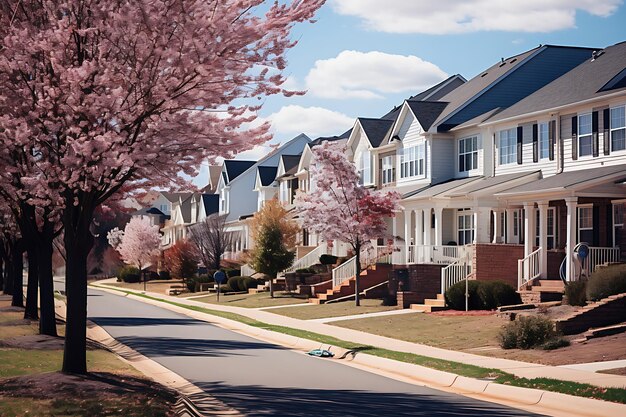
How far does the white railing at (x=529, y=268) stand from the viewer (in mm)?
32375

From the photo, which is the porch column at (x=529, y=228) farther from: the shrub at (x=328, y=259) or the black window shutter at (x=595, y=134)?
the shrub at (x=328, y=259)

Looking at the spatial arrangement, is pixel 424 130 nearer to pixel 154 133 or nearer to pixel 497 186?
pixel 497 186

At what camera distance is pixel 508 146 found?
39094mm

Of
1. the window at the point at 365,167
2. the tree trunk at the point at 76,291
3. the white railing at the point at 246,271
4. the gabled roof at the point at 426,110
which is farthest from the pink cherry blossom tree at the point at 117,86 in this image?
the white railing at the point at 246,271

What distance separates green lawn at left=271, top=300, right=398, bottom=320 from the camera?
121 ft

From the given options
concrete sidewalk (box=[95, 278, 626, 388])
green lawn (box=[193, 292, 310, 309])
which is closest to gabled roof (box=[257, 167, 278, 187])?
green lawn (box=[193, 292, 310, 309])

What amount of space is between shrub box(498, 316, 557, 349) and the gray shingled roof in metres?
Answer: 8.20

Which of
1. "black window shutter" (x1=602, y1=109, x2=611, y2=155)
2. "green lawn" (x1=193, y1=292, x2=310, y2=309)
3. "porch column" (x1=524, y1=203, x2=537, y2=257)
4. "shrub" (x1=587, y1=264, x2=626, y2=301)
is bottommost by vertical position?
"green lawn" (x1=193, y1=292, x2=310, y2=309)

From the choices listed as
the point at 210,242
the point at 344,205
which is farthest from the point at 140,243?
the point at 344,205

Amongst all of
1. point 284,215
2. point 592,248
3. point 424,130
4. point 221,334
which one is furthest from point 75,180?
point 284,215

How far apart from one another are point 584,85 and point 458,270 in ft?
28.7

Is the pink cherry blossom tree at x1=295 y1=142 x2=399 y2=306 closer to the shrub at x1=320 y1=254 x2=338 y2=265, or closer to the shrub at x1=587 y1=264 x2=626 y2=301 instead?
the shrub at x1=320 y1=254 x2=338 y2=265

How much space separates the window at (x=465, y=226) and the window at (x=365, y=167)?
9636 mm

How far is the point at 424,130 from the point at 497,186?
356 inches
